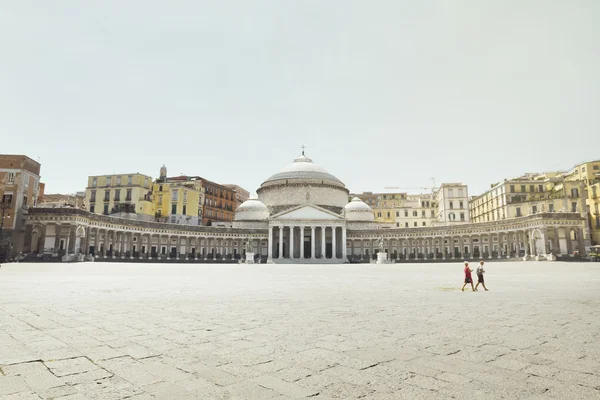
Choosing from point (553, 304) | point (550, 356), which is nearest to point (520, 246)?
point (553, 304)

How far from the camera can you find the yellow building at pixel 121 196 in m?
69.8

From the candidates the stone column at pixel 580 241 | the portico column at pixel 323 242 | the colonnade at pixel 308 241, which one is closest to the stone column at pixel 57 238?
the colonnade at pixel 308 241

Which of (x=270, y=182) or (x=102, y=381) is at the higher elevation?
(x=270, y=182)

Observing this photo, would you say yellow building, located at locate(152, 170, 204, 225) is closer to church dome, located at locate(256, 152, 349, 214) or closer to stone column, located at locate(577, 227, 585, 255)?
church dome, located at locate(256, 152, 349, 214)

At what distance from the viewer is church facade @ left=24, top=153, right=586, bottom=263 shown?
51719mm

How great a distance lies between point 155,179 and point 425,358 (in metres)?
81.9

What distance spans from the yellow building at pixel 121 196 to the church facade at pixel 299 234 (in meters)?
8.42

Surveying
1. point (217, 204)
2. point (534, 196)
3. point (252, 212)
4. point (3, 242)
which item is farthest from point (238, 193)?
point (534, 196)

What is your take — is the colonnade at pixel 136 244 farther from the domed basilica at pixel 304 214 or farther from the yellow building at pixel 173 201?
the yellow building at pixel 173 201

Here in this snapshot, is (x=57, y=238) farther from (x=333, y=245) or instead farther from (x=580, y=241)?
(x=580, y=241)

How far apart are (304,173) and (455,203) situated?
109ft

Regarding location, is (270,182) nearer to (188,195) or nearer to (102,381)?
(188,195)

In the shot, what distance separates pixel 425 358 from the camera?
16.9 ft

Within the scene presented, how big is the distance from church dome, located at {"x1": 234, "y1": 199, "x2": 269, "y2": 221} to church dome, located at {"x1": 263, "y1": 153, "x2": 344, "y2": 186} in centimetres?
721
